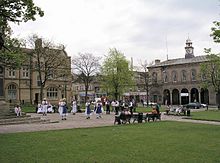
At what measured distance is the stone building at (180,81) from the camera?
78000 millimetres

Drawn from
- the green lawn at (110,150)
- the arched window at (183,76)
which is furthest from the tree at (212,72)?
the green lawn at (110,150)

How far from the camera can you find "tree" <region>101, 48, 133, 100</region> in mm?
61250

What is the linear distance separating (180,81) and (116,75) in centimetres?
2622

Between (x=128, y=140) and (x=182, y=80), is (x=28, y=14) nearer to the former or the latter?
(x=128, y=140)

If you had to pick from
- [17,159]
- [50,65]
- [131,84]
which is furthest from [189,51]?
[17,159]

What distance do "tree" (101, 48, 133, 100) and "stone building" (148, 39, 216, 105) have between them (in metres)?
20.1

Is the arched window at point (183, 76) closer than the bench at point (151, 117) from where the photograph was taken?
No

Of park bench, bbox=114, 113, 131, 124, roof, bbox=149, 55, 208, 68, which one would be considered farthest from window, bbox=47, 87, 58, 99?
park bench, bbox=114, 113, 131, 124

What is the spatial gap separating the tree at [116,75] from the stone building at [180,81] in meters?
20.1

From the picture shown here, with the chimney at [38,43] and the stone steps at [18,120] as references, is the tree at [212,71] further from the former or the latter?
the stone steps at [18,120]

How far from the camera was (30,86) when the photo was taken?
229ft

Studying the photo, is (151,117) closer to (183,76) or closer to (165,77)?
(183,76)

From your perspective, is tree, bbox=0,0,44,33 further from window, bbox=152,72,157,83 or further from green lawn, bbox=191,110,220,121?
window, bbox=152,72,157,83

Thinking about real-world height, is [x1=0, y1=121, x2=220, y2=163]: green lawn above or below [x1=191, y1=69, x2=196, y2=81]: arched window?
below
